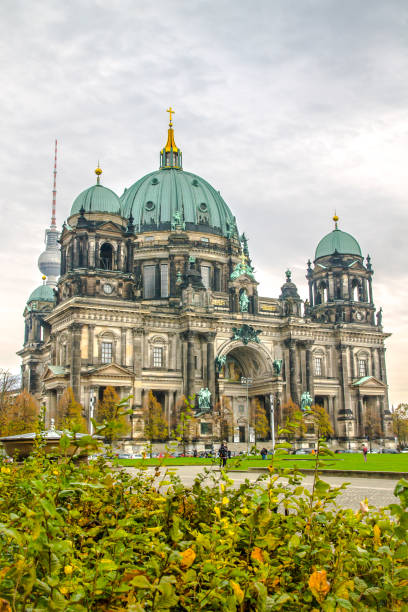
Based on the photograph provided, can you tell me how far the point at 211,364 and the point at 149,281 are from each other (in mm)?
16515

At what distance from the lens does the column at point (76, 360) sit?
218 ft

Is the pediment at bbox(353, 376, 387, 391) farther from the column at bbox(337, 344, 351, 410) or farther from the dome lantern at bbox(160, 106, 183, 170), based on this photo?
the dome lantern at bbox(160, 106, 183, 170)

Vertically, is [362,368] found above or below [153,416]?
above

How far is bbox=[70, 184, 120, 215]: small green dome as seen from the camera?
7362 centimetres

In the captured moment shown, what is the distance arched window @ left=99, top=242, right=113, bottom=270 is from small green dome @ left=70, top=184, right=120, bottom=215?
13.1ft

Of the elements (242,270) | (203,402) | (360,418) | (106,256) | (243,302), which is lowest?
(360,418)

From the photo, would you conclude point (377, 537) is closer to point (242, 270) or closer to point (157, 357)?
point (157, 357)

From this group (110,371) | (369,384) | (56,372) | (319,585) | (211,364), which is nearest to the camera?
(319,585)

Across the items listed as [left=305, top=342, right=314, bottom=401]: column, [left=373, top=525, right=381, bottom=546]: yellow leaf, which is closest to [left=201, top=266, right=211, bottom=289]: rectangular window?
[left=305, top=342, right=314, bottom=401]: column

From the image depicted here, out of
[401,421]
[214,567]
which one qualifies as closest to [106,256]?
[401,421]

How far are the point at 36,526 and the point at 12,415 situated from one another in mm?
70426

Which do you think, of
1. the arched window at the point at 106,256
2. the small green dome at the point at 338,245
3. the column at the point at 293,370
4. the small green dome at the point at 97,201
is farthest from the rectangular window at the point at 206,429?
the small green dome at the point at 338,245

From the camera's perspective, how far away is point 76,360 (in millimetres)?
67562

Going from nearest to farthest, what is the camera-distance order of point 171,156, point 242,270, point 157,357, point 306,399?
point 157,357, point 306,399, point 242,270, point 171,156
